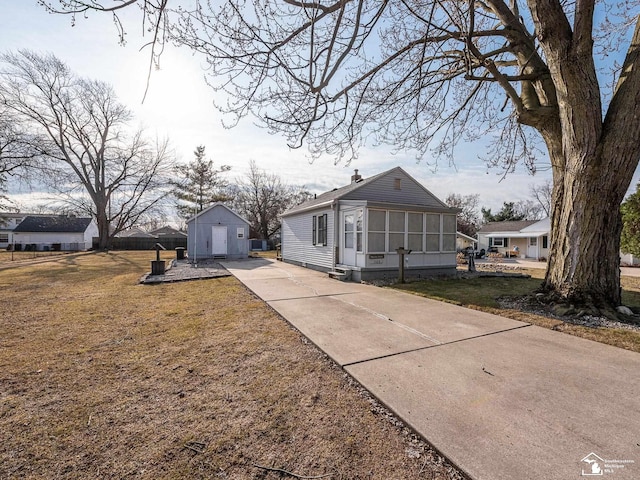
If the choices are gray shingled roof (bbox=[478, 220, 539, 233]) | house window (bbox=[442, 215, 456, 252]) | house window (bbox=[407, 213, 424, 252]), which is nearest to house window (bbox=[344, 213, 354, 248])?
house window (bbox=[407, 213, 424, 252])

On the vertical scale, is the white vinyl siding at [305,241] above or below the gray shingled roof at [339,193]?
below

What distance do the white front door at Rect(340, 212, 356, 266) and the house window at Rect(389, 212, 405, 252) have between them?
1.30 m

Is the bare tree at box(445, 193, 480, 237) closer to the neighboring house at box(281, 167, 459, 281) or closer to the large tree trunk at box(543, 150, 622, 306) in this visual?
the neighboring house at box(281, 167, 459, 281)

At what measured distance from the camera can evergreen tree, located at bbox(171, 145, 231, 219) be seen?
32.3 meters

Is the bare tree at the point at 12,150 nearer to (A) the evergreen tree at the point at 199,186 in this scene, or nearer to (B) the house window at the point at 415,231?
(A) the evergreen tree at the point at 199,186

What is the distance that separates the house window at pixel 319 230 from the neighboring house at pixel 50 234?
114 ft

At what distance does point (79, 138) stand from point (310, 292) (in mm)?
30344

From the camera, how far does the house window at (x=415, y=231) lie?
10383 millimetres

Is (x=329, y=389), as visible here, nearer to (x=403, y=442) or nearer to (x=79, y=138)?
(x=403, y=442)

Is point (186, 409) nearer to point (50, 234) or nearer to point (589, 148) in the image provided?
point (589, 148)

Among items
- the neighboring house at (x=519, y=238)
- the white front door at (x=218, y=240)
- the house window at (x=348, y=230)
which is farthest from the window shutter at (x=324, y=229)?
the neighboring house at (x=519, y=238)

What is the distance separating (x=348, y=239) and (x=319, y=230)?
2179mm

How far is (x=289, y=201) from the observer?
34875mm

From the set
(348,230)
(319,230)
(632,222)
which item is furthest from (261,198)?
(632,222)
